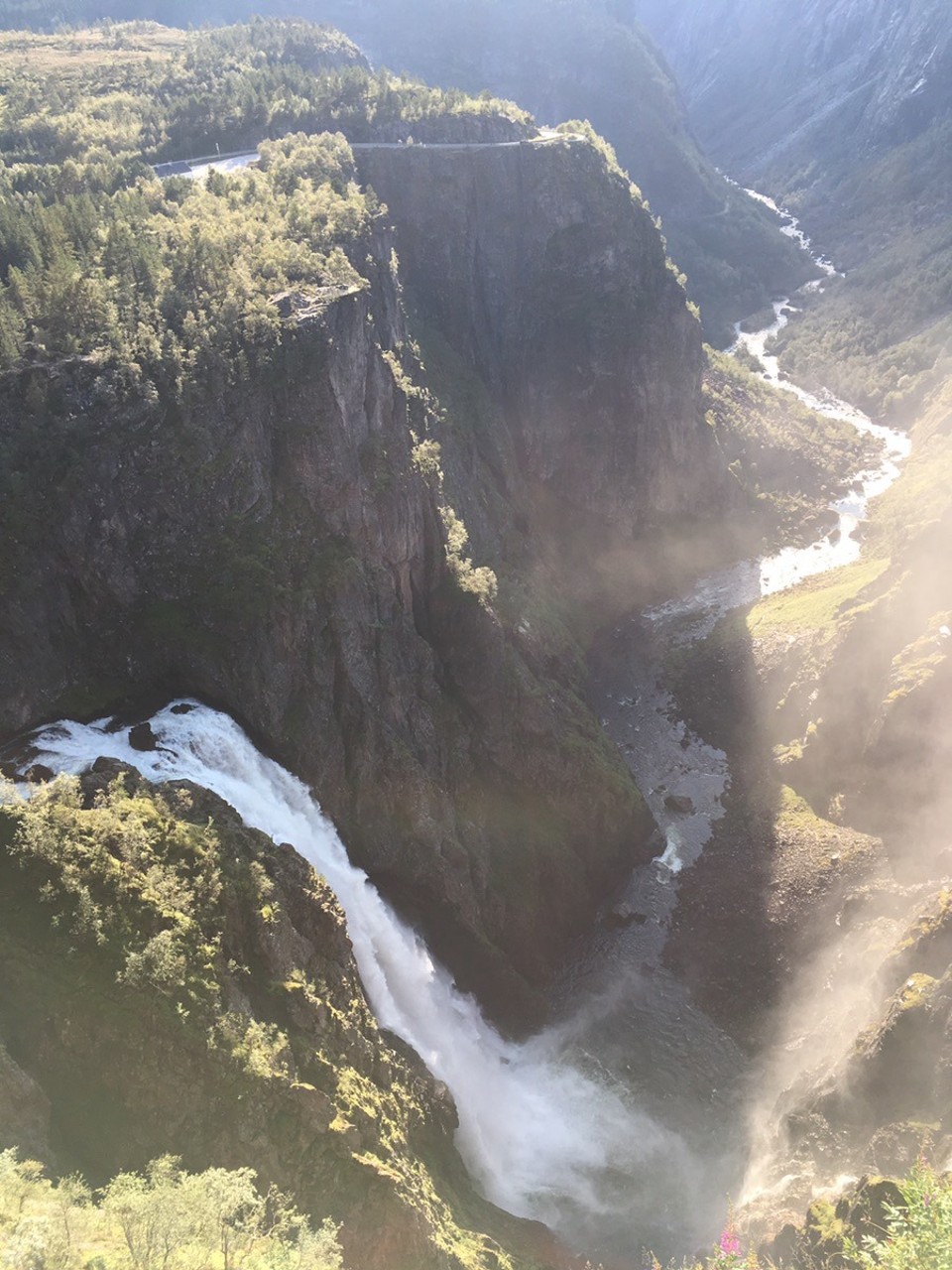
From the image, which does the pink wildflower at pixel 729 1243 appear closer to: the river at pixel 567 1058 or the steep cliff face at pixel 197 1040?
the river at pixel 567 1058

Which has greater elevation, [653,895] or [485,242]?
[485,242]

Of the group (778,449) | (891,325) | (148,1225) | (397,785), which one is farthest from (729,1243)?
(891,325)

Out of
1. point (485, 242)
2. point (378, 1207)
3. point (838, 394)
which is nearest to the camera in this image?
point (378, 1207)

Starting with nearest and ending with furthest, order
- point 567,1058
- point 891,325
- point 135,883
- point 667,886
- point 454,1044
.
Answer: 1. point 135,883
2. point 454,1044
3. point 567,1058
4. point 667,886
5. point 891,325

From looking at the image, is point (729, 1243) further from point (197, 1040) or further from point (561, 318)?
point (561, 318)

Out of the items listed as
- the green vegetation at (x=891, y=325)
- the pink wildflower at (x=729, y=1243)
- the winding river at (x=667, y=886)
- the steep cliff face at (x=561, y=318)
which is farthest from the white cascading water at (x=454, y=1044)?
the green vegetation at (x=891, y=325)

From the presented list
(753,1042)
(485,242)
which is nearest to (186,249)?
(485,242)

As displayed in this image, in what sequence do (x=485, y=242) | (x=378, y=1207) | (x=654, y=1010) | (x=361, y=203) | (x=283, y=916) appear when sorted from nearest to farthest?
(x=378, y=1207), (x=283, y=916), (x=654, y=1010), (x=361, y=203), (x=485, y=242)

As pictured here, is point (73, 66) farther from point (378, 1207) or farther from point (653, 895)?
point (378, 1207)
